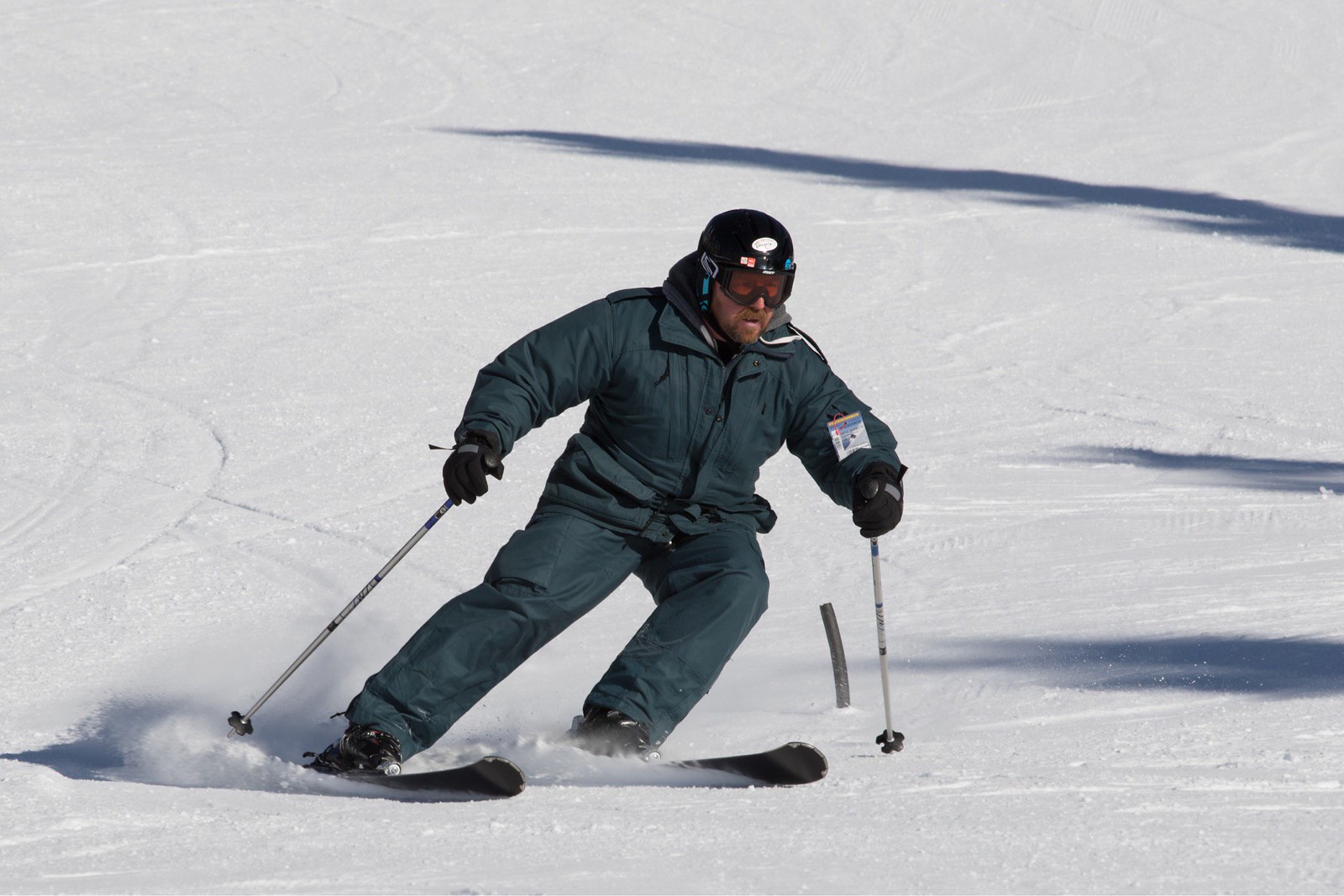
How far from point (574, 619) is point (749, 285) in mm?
997

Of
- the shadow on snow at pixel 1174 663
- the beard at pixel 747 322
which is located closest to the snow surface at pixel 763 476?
the shadow on snow at pixel 1174 663

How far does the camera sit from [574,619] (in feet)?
14.7

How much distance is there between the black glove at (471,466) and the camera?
13.5 feet

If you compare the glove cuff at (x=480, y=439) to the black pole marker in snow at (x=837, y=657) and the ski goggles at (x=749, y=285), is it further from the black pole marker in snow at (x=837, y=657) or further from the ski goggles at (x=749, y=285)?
the black pole marker in snow at (x=837, y=657)

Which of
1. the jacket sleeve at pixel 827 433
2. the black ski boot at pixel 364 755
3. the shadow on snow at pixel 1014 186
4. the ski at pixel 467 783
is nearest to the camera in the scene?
the ski at pixel 467 783

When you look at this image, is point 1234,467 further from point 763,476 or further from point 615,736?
point 615,736

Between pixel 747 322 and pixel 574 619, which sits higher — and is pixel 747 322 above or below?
above

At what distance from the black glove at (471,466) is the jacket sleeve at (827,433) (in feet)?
2.74

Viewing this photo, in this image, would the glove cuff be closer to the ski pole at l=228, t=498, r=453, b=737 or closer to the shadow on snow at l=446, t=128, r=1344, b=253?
the ski pole at l=228, t=498, r=453, b=737

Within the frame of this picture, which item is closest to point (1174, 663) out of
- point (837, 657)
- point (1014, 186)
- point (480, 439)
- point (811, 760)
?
point (837, 657)

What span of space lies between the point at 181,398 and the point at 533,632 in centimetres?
470

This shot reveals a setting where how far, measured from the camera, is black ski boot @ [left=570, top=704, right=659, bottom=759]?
13.6ft

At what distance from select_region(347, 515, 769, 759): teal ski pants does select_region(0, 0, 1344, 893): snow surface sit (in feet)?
0.77

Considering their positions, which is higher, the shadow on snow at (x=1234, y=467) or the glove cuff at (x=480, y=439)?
the shadow on snow at (x=1234, y=467)
